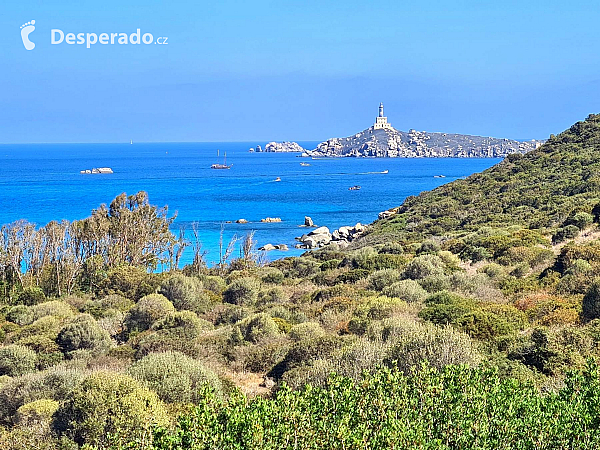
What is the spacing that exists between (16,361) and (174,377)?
5.22 metres

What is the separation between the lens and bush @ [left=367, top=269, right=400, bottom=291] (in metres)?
20.9

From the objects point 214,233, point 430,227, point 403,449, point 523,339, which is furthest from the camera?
point 214,233

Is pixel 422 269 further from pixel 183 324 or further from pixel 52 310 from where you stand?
pixel 52 310

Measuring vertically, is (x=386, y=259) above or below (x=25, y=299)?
above

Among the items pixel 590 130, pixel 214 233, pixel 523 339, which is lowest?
pixel 214 233

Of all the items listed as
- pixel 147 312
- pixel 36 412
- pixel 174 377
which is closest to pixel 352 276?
pixel 147 312

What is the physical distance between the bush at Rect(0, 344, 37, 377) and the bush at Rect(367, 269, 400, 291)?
1145 centimetres

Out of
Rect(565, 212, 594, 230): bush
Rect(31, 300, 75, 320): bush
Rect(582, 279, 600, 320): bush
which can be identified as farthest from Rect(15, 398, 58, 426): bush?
Rect(565, 212, 594, 230): bush

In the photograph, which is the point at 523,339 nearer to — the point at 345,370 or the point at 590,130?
the point at 345,370

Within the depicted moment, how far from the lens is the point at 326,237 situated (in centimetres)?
5644

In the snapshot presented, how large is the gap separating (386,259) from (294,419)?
18849mm

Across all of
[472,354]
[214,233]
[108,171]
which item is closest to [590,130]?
[214,233]

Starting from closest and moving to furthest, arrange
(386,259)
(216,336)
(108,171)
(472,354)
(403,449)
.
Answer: (403,449), (472,354), (216,336), (386,259), (108,171)

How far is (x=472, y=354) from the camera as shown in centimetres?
982
